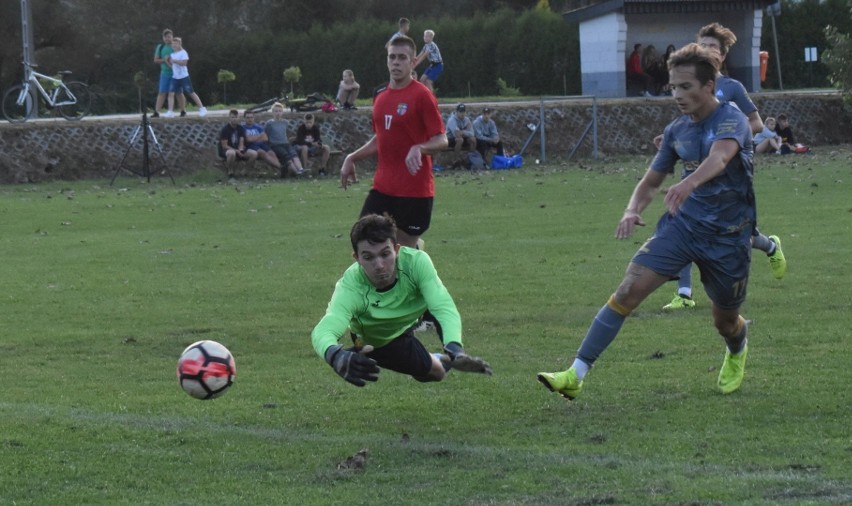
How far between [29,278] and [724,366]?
8.56 meters

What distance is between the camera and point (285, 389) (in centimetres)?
826

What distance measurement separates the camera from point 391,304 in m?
6.82

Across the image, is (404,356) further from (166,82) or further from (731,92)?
(166,82)

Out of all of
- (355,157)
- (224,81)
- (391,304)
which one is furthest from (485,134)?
(391,304)

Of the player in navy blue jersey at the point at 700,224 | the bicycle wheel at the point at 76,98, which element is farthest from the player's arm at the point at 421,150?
the bicycle wheel at the point at 76,98

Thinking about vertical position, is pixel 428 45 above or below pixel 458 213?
above

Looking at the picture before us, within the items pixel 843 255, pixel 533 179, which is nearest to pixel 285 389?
pixel 843 255

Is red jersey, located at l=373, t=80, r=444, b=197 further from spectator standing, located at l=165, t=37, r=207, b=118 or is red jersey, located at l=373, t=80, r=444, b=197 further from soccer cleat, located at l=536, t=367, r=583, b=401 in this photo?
spectator standing, located at l=165, t=37, r=207, b=118

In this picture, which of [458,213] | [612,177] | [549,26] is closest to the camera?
[458,213]

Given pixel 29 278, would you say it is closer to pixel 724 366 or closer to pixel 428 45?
pixel 724 366

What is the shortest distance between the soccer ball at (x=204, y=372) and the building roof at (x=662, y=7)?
35.2 m

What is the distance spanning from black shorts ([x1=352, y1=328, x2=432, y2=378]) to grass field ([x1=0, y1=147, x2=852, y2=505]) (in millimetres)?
342

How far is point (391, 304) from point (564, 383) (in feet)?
3.58

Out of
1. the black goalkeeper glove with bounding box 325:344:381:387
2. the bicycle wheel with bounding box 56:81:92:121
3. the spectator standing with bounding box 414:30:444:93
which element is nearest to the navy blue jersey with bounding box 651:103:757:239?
the black goalkeeper glove with bounding box 325:344:381:387
